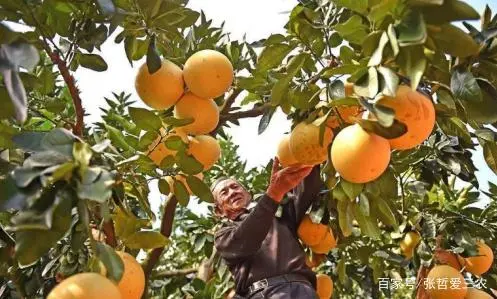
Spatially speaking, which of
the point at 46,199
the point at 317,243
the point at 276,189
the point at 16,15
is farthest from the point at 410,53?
the point at 317,243

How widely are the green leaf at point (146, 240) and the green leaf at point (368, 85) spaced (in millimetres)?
653

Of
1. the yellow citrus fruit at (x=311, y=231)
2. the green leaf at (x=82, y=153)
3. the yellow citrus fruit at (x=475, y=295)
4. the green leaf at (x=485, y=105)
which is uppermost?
the green leaf at (x=82, y=153)

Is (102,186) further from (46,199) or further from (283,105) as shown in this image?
(283,105)

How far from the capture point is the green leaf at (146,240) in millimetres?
1689

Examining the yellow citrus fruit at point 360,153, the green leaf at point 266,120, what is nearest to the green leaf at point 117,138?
the green leaf at point 266,120

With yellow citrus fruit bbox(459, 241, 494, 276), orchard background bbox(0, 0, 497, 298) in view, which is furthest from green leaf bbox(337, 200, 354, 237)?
yellow citrus fruit bbox(459, 241, 494, 276)

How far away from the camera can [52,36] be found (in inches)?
79.2

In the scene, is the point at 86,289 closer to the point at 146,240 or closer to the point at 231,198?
the point at 146,240

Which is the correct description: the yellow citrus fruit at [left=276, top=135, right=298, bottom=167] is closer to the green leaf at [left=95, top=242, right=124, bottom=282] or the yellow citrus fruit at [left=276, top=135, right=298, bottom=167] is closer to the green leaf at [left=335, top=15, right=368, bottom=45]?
the green leaf at [left=335, top=15, right=368, bottom=45]

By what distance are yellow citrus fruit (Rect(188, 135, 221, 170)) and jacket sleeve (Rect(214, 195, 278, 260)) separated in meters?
0.58

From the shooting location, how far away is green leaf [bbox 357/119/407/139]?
140 cm

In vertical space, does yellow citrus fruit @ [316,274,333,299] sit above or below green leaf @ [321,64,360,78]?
below

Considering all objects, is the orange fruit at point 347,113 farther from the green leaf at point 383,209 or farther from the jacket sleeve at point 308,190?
the jacket sleeve at point 308,190

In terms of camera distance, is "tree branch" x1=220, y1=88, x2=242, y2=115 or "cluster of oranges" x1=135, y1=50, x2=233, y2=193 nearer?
"cluster of oranges" x1=135, y1=50, x2=233, y2=193
